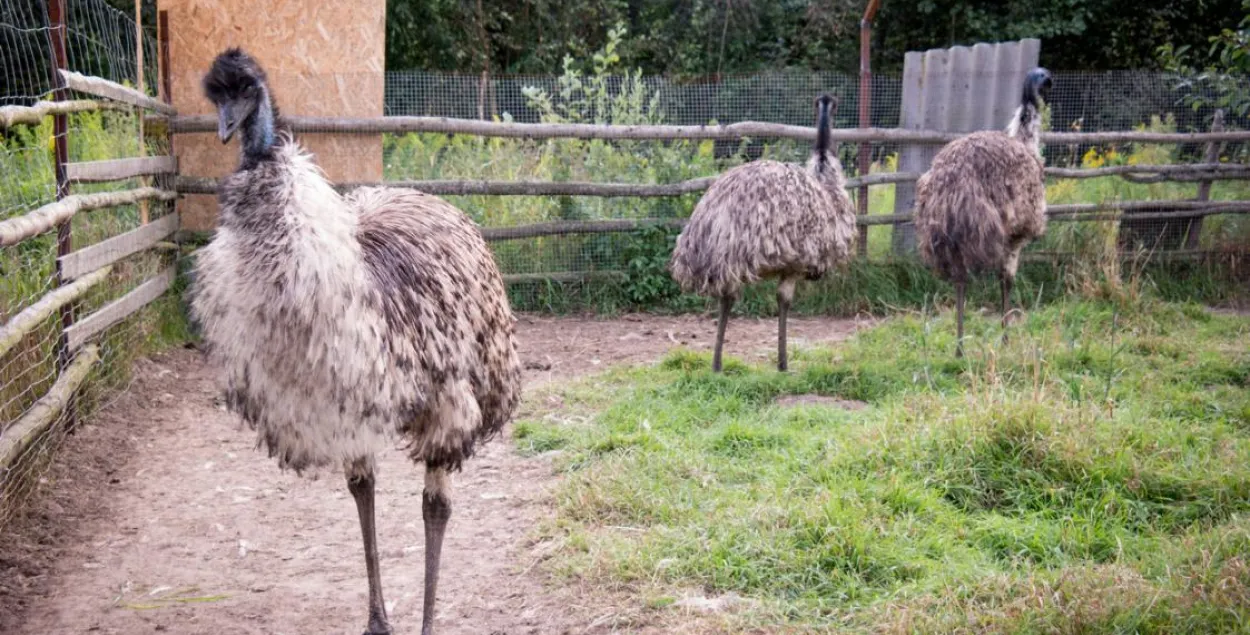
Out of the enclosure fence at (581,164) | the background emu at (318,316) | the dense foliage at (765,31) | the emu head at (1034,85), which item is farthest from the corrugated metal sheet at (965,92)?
the background emu at (318,316)

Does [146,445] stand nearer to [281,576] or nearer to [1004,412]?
[281,576]

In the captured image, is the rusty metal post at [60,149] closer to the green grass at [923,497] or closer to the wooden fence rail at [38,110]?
the wooden fence rail at [38,110]

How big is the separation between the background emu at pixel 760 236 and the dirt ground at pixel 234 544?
154 centimetres

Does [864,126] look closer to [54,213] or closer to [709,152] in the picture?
[709,152]

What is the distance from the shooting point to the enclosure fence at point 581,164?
608cm

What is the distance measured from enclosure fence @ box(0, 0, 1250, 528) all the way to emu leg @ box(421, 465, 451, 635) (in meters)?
2.41

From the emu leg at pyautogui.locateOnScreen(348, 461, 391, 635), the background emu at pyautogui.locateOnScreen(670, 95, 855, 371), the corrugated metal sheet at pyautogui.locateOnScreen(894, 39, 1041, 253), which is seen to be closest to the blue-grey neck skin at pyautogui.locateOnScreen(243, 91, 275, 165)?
the emu leg at pyautogui.locateOnScreen(348, 461, 391, 635)

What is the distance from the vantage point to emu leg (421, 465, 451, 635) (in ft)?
11.5

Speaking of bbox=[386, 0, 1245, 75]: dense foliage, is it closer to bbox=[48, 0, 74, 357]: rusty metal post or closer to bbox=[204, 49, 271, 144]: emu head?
bbox=[48, 0, 74, 357]: rusty metal post

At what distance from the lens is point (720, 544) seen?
388 centimetres

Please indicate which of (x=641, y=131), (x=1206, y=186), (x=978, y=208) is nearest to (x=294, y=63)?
(x=641, y=131)

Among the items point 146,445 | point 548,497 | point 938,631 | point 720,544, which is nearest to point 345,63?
point 146,445

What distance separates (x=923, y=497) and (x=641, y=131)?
4.87m

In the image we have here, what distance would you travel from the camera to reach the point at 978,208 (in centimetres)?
654
